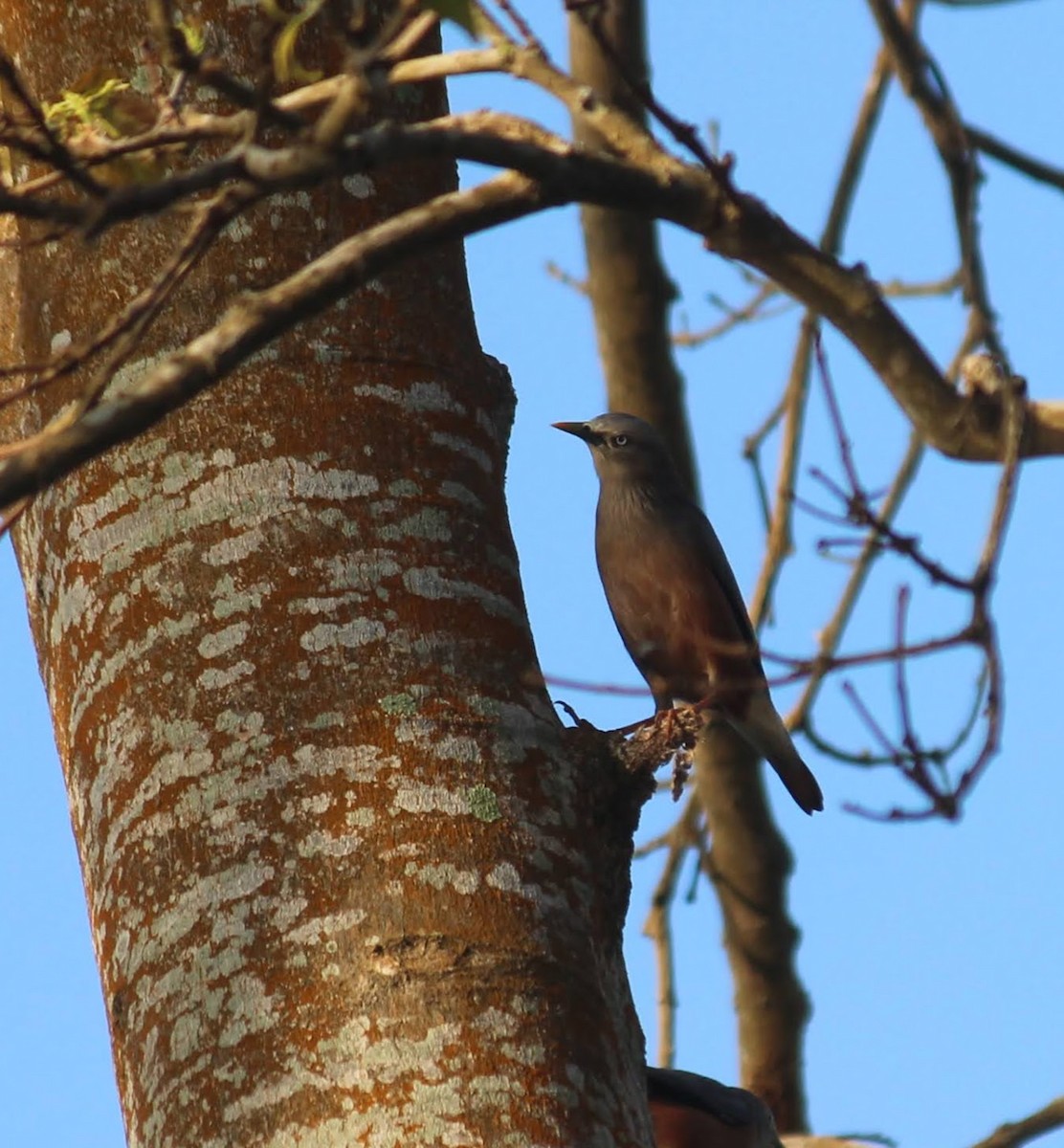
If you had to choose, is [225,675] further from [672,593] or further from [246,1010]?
[672,593]

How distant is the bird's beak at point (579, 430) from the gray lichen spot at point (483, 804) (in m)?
3.60

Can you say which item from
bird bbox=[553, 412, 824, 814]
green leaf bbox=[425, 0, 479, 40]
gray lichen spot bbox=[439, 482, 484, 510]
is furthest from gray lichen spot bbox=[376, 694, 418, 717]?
bird bbox=[553, 412, 824, 814]

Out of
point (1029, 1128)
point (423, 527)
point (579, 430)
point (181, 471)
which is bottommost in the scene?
point (1029, 1128)

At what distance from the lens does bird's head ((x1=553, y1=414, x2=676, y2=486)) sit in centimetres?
554

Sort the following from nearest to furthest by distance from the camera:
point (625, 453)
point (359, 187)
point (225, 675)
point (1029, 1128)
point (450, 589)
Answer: point (225, 675), point (450, 589), point (359, 187), point (1029, 1128), point (625, 453)

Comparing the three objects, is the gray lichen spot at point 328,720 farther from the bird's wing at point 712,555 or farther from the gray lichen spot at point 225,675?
the bird's wing at point 712,555

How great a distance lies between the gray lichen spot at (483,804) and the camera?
236cm

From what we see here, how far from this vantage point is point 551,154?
70.2 inches

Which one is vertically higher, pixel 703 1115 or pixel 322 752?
pixel 322 752

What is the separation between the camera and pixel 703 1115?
405 centimetres

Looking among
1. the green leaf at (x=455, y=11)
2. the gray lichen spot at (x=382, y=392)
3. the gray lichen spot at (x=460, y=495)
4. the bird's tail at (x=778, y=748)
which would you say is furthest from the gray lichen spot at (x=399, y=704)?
the bird's tail at (x=778, y=748)

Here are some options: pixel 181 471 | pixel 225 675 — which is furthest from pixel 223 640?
pixel 181 471

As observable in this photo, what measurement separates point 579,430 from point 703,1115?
101 inches

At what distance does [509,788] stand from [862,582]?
2.80m
